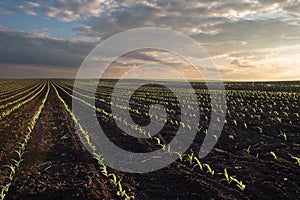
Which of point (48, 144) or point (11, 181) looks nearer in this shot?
point (11, 181)

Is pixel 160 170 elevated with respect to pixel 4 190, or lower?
elevated

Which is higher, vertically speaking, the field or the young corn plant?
the field

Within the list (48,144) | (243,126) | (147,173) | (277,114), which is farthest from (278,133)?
(48,144)

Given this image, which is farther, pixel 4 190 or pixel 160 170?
pixel 160 170

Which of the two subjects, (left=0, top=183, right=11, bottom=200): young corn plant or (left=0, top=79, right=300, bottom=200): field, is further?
(left=0, top=79, right=300, bottom=200): field

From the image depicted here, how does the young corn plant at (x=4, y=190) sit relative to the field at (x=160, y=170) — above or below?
below

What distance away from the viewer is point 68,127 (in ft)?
38.7

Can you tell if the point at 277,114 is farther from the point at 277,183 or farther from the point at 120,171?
the point at 120,171

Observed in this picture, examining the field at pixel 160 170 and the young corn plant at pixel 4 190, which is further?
the field at pixel 160 170

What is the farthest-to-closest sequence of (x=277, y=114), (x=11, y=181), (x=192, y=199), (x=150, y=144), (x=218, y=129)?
(x=277, y=114) < (x=218, y=129) < (x=150, y=144) < (x=11, y=181) < (x=192, y=199)

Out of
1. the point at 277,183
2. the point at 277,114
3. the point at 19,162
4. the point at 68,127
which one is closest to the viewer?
the point at 277,183

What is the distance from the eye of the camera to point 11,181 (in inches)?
245

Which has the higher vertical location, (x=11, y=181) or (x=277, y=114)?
(x=277, y=114)

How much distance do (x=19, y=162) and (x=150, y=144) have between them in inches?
157
